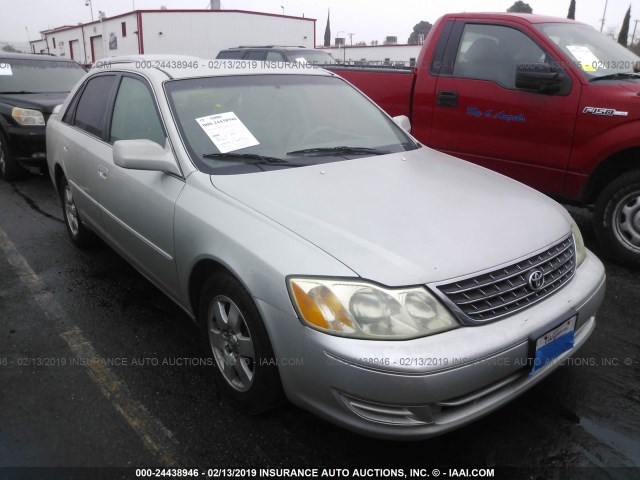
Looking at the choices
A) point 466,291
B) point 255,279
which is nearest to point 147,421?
point 255,279

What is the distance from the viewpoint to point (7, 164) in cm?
691

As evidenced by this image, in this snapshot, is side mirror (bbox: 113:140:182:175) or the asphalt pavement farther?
side mirror (bbox: 113:140:182:175)

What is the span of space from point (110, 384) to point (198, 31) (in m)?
31.5

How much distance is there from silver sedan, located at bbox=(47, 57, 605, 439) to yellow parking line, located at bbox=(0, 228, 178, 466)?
36 centimetres

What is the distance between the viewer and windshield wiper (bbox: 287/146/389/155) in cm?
295

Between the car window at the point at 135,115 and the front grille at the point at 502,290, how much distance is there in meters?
1.84

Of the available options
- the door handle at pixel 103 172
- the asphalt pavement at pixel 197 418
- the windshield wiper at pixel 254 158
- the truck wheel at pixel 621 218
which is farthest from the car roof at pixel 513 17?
the door handle at pixel 103 172

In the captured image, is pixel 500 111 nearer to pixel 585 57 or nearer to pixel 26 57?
pixel 585 57

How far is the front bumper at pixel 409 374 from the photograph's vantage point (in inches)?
71.2

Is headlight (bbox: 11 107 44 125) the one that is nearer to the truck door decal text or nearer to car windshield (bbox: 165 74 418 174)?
car windshield (bbox: 165 74 418 174)

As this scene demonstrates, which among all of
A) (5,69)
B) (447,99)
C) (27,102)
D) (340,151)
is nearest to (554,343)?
(340,151)

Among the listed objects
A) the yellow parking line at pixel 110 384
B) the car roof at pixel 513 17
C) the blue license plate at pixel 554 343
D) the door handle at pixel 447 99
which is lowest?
the yellow parking line at pixel 110 384

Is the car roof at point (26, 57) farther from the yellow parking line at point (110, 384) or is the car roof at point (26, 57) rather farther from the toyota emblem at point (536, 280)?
the toyota emblem at point (536, 280)

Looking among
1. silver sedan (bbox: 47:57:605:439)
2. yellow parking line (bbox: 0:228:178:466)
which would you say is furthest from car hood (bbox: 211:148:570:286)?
yellow parking line (bbox: 0:228:178:466)
